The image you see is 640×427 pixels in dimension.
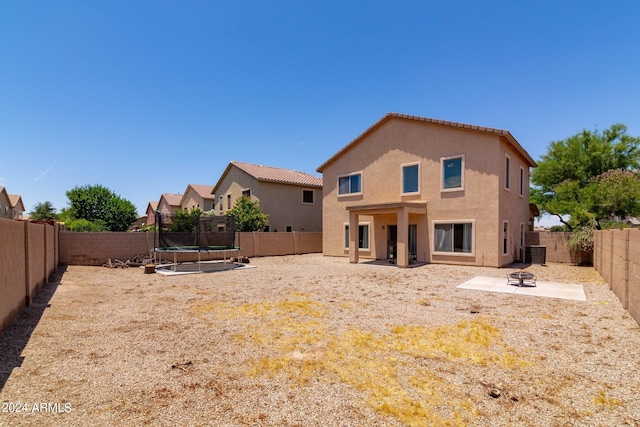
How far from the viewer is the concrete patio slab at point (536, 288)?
29.9 feet

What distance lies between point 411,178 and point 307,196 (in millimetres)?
13237

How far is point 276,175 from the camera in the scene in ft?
93.4

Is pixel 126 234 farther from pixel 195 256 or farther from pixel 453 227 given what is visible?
pixel 453 227

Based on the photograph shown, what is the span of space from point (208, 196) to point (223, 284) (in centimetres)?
2764

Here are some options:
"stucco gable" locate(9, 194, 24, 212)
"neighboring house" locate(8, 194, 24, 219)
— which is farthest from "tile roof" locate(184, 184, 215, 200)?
"stucco gable" locate(9, 194, 24, 212)

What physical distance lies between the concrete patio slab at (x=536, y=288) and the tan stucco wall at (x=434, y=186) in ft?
14.0

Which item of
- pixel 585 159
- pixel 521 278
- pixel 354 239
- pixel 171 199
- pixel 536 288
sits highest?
pixel 585 159

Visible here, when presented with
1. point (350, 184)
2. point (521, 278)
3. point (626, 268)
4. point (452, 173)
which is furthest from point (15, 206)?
point (626, 268)

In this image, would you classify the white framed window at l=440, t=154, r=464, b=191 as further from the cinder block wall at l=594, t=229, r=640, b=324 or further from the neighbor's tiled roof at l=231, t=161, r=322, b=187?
the neighbor's tiled roof at l=231, t=161, r=322, b=187

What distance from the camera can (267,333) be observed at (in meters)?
5.88

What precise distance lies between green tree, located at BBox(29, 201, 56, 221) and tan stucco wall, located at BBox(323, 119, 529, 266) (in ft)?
139

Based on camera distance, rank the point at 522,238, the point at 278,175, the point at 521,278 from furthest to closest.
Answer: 1. the point at 278,175
2. the point at 522,238
3. the point at 521,278

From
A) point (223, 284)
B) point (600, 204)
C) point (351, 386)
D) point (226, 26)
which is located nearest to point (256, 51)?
point (226, 26)

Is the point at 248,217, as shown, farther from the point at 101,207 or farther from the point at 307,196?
the point at 101,207
